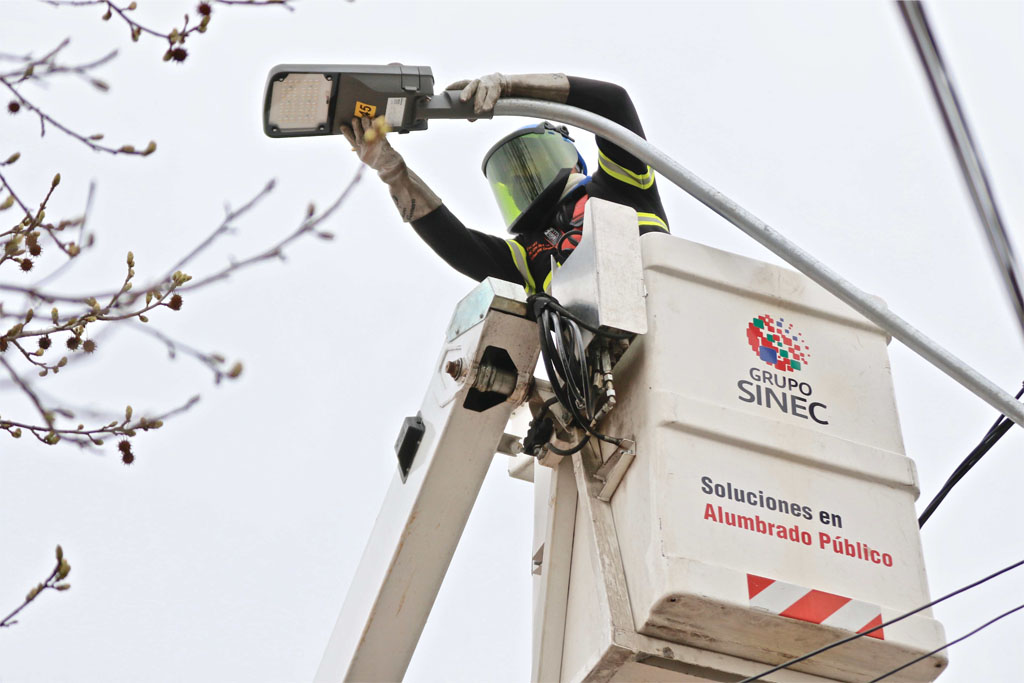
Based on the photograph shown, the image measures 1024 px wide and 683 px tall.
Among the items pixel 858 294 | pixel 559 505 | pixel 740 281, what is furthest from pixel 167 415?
pixel 858 294

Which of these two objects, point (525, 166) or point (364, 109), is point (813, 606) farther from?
point (525, 166)

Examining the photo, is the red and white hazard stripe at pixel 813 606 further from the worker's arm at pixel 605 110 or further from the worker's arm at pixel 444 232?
the worker's arm at pixel 444 232

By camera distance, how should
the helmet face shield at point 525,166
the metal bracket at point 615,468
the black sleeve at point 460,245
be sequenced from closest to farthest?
the metal bracket at point 615,468, the black sleeve at point 460,245, the helmet face shield at point 525,166

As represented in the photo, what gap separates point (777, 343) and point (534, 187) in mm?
1502

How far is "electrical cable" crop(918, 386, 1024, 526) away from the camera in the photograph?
5.05 meters

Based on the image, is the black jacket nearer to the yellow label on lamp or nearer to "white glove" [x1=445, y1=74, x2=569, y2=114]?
"white glove" [x1=445, y1=74, x2=569, y2=114]

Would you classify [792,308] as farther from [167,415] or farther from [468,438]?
[167,415]

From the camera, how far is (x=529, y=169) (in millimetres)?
5809

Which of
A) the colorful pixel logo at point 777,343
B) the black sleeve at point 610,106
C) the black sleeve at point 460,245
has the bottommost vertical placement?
the colorful pixel logo at point 777,343

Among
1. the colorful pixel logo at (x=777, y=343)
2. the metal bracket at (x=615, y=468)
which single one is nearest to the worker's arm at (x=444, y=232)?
the colorful pixel logo at (x=777, y=343)

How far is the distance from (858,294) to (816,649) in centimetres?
115

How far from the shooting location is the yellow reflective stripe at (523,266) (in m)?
5.65

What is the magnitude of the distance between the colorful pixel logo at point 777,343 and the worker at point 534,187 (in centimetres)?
73

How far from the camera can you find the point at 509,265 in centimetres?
566
